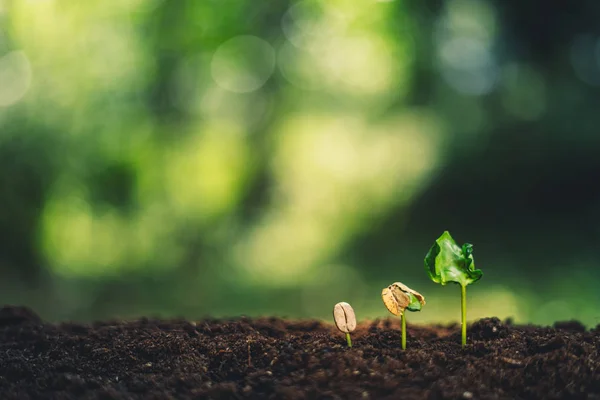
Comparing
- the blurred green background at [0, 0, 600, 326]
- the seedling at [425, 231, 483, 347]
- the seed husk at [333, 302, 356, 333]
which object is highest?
the blurred green background at [0, 0, 600, 326]

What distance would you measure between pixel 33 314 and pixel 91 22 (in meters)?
3.51

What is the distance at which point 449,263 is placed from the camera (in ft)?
4.84

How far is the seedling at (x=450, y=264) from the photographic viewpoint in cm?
147

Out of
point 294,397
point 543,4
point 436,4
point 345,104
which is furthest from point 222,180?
point 294,397

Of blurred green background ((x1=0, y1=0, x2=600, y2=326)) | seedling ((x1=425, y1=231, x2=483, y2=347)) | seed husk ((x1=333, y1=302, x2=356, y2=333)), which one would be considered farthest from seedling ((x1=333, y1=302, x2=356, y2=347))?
blurred green background ((x1=0, y1=0, x2=600, y2=326))

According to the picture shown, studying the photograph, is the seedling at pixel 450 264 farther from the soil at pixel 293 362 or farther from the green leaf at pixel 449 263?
the soil at pixel 293 362

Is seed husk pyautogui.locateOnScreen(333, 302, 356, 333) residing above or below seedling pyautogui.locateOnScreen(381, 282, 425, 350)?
below

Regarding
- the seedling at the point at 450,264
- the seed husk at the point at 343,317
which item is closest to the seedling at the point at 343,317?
the seed husk at the point at 343,317

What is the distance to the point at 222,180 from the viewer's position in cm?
511

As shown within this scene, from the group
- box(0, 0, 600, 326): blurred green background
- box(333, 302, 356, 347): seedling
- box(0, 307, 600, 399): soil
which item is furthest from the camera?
box(0, 0, 600, 326): blurred green background

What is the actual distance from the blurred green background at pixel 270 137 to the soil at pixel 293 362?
10.2ft

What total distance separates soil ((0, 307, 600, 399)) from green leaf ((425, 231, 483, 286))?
18 centimetres

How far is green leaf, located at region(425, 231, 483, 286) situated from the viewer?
1466mm

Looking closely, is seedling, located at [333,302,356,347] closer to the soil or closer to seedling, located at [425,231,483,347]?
the soil
